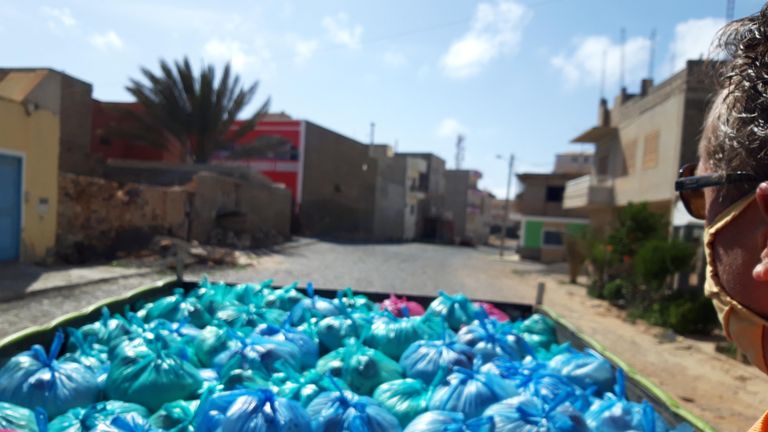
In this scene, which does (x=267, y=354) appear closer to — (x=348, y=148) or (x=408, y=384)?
(x=408, y=384)

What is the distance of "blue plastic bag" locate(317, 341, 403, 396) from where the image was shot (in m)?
2.84

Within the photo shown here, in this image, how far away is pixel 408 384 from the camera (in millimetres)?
2732

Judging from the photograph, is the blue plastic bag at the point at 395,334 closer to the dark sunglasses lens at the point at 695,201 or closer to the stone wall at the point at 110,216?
the dark sunglasses lens at the point at 695,201

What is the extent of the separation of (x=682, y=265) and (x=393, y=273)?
7.73m

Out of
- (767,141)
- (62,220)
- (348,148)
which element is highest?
(348,148)

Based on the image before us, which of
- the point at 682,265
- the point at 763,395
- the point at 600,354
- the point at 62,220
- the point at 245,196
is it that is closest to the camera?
the point at 600,354

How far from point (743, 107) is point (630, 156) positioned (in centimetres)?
1818

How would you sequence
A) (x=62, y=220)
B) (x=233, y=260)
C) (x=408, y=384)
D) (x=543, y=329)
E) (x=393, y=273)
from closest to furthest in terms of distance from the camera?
(x=408, y=384), (x=543, y=329), (x=62, y=220), (x=233, y=260), (x=393, y=273)

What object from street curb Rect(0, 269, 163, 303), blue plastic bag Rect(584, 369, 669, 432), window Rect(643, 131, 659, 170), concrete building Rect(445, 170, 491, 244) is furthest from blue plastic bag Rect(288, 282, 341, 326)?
concrete building Rect(445, 170, 491, 244)

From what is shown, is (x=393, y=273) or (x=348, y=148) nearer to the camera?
(x=393, y=273)

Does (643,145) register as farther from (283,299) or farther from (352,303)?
(283,299)

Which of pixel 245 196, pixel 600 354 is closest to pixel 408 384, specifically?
pixel 600 354

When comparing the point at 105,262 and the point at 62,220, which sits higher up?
the point at 62,220

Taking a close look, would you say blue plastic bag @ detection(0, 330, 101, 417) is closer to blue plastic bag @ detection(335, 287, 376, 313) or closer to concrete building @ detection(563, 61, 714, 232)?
blue plastic bag @ detection(335, 287, 376, 313)
